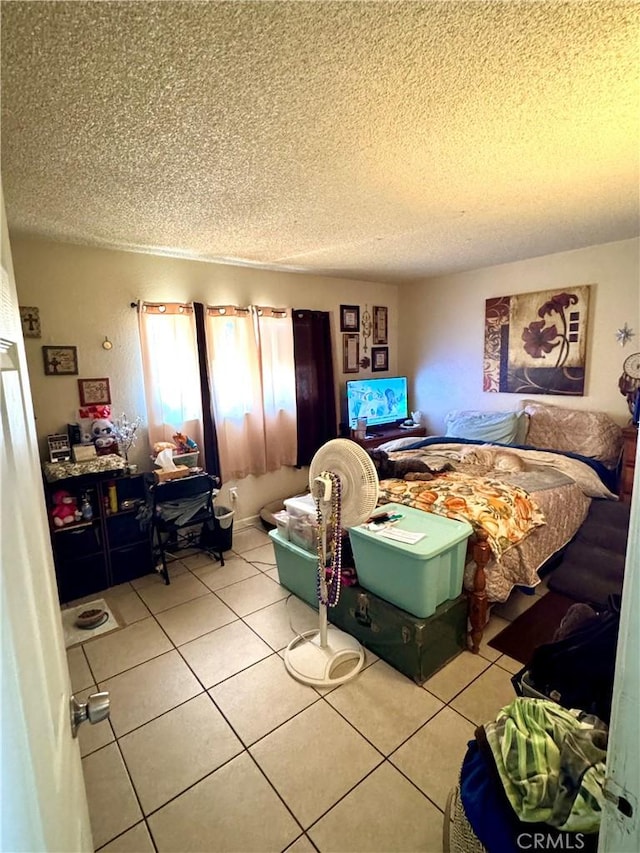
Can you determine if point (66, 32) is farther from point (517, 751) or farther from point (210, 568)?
point (210, 568)

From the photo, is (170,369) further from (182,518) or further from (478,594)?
(478,594)

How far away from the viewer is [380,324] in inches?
192

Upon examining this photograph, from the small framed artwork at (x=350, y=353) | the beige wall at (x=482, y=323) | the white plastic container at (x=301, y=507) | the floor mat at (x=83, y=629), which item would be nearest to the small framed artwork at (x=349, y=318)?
the small framed artwork at (x=350, y=353)

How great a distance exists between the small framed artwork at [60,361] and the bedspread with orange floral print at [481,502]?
2.38 m

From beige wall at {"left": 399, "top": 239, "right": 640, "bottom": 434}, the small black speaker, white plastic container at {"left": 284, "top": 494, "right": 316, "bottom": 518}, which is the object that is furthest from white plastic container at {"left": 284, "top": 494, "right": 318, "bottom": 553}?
beige wall at {"left": 399, "top": 239, "right": 640, "bottom": 434}

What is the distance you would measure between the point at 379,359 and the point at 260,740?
13.2 ft

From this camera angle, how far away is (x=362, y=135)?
1545 millimetres

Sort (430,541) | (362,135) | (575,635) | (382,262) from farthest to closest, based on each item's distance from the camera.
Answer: (382,262) → (430,541) → (362,135) → (575,635)

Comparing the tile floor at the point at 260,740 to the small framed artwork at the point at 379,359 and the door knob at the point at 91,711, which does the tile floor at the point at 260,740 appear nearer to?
the door knob at the point at 91,711

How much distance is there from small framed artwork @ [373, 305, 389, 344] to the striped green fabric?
4203mm

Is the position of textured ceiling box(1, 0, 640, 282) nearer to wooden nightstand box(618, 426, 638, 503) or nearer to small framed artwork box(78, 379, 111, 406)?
small framed artwork box(78, 379, 111, 406)

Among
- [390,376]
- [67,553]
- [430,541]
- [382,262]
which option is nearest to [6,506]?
[430,541]

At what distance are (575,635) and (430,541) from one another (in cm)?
69

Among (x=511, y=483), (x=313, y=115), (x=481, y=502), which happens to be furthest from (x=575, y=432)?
(x=313, y=115)
